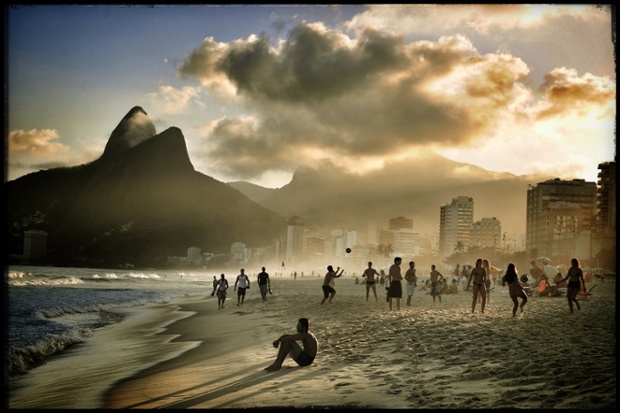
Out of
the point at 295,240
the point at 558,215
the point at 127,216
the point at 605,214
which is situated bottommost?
the point at 295,240

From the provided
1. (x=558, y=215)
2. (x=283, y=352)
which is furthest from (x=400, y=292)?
(x=558, y=215)

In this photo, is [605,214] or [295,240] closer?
[605,214]

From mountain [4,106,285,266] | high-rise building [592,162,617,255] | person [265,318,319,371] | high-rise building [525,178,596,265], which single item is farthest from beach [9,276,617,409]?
mountain [4,106,285,266]

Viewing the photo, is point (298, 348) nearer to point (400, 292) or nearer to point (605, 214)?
point (400, 292)

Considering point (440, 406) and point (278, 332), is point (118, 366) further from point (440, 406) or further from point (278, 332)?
point (440, 406)

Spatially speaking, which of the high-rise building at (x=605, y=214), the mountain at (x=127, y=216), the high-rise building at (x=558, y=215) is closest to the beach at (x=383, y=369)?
the high-rise building at (x=605, y=214)

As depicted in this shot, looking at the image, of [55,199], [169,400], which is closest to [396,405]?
[169,400]
